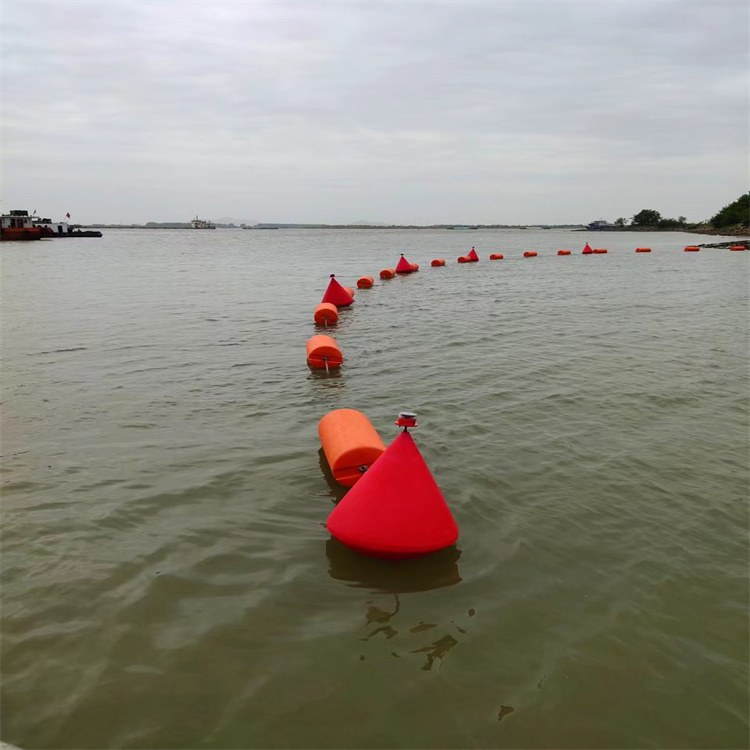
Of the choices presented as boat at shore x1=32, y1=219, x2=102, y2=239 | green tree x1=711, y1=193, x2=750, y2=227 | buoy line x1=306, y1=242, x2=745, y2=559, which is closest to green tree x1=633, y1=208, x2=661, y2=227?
green tree x1=711, y1=193, x2=750, y2=227

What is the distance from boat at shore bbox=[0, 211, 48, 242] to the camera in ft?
246

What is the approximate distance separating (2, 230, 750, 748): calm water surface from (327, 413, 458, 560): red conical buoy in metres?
0.26

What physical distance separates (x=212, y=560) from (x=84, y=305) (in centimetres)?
1980

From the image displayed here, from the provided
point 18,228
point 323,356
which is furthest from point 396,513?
point 18,228

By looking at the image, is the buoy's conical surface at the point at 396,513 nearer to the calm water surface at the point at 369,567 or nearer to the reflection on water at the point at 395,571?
the reflection on water at the point at 395,571

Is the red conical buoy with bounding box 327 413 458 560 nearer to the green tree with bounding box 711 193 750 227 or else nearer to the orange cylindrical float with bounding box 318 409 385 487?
the orange cylindrical float with bounding box 318 409 385 487

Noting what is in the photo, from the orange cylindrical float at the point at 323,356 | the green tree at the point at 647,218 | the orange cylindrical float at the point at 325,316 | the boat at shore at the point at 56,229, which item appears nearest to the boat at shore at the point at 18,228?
the boat at shore at the point at 56,229

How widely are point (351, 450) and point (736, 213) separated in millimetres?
122609

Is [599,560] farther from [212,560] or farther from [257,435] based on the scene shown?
[257,435]

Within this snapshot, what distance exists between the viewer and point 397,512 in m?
5.04

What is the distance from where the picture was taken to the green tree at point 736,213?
324 ft

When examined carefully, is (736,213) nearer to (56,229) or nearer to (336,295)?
(336,295)

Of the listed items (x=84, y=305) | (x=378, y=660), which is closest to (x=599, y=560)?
(x=378, y=660)

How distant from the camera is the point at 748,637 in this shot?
4344 millimetres
